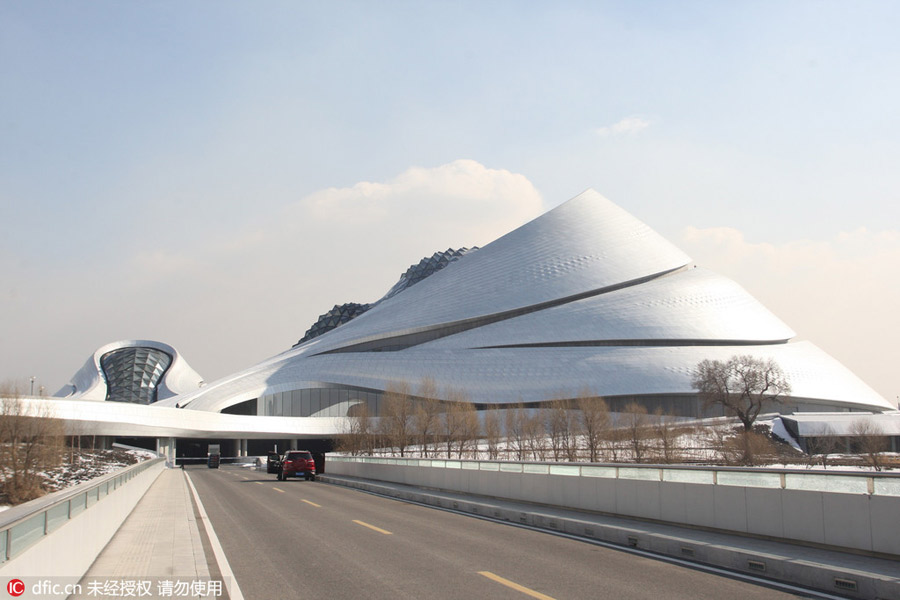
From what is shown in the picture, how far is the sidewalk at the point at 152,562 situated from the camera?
27.5ft

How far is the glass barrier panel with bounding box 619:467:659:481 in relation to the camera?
47.0ft

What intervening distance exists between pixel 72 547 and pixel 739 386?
62.1 meters

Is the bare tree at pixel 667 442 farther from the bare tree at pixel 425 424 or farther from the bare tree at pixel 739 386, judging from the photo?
the bare tree at pixel 425 424

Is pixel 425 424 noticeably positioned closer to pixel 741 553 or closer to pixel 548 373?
pixel 548 373

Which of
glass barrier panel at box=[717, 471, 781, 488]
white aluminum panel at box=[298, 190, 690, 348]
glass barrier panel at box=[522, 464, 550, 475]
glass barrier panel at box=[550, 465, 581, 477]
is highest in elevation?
white aluminum panel at box=[298, 190, 690, 348]

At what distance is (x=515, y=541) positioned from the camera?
41.6 feet

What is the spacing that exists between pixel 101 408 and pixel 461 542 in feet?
184

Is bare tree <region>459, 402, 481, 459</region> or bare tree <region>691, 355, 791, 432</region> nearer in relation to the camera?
bare tree <region>459, 402, 481, 459</region>

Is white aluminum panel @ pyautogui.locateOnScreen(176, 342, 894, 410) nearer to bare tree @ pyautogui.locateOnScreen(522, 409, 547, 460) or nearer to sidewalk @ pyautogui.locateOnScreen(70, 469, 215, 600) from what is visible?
bare tree @ pyautogui.locateOnScreen(522, 409, 547, 460)

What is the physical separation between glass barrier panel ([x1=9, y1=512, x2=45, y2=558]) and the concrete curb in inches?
332

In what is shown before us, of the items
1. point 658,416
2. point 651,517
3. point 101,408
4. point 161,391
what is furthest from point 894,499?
point 161,391

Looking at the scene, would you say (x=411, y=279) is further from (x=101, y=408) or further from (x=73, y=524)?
(x=73, y=524)

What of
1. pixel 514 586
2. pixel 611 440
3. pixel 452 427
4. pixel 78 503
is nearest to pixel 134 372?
pixel 452 427

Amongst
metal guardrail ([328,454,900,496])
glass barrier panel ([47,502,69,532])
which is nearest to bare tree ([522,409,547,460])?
metal guardrail ([328,454,900,496])
